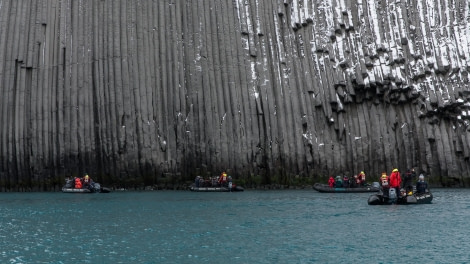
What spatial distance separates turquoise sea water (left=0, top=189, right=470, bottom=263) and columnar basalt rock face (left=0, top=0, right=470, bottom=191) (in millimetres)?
12360

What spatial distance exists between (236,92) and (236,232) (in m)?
27.8

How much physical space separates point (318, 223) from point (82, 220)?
8.96 m

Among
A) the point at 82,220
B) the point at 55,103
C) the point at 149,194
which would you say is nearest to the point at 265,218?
the point at 82,220

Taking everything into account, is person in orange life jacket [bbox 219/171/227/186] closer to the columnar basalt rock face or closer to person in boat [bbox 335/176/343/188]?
the columnar basalt rock face

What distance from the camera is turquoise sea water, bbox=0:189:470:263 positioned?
20.0 meters

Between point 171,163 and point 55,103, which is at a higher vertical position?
point 55,103

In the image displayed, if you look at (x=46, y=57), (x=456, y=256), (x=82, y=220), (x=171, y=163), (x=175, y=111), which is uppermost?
(x=46, y=57)

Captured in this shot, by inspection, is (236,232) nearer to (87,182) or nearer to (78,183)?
(87,182)

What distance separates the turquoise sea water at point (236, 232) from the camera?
20.0 m

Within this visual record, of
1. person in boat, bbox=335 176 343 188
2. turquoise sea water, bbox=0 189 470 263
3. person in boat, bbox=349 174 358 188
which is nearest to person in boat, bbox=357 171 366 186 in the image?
person in boat, bbox=349 174 358 188

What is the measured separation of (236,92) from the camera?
5184 cm

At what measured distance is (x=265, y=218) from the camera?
29000 millimetres

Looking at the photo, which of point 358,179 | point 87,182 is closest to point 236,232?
point 358,179

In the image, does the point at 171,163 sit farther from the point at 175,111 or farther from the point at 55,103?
the point at 55,103
